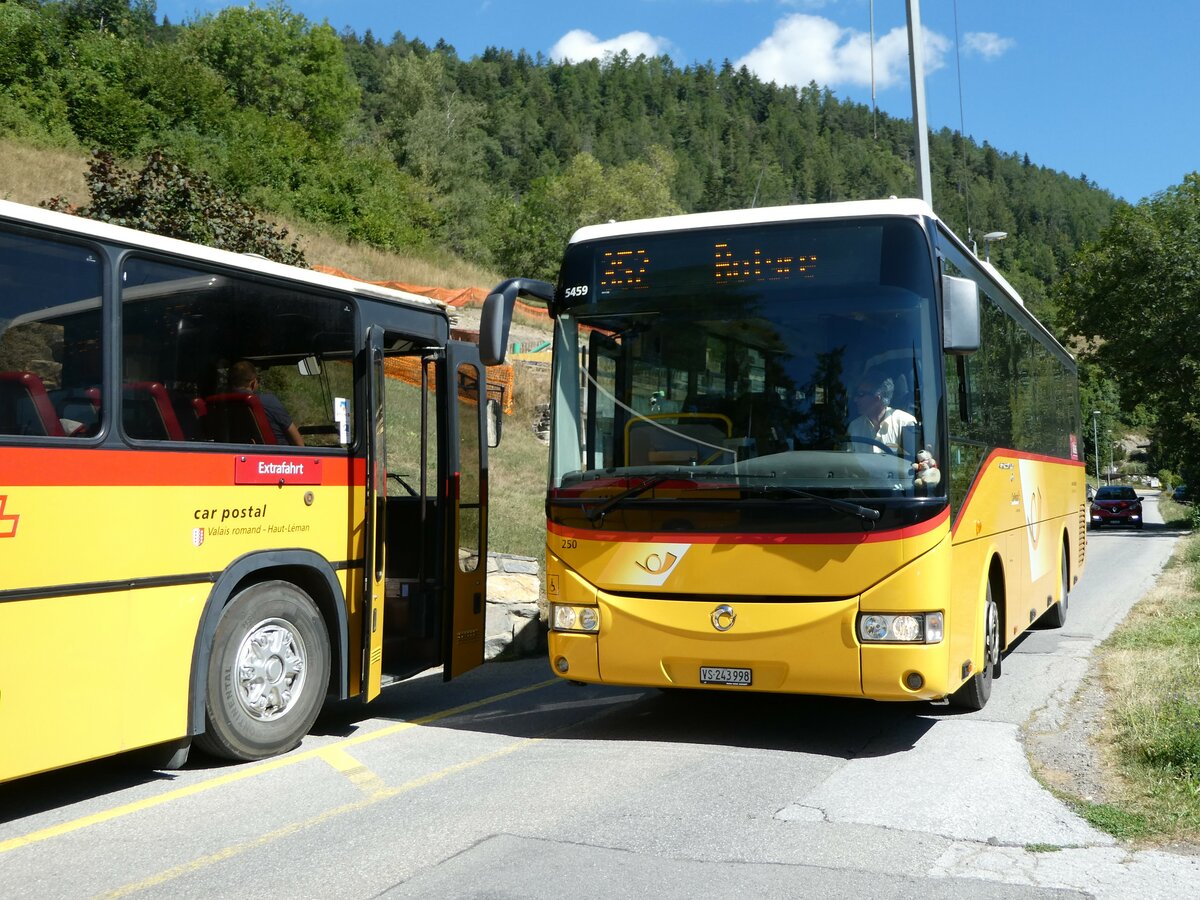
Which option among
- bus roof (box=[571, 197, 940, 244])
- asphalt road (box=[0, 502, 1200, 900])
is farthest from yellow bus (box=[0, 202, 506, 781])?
bus roof (box=[571, 197, 940, 244])

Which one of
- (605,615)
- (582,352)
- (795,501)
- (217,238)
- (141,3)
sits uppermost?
(141,3)

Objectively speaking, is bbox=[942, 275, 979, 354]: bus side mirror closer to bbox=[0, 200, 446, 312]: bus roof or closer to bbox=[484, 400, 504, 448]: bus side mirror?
bbox=[484, 400, 504, 448]: bus side mirror

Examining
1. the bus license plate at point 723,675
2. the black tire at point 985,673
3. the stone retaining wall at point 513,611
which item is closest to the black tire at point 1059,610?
the black tire at point 985,673

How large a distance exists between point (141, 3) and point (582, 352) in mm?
88376

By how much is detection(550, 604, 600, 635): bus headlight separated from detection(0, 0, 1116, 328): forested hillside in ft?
10.2

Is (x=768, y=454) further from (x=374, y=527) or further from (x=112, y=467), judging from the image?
(x=112, y=467)

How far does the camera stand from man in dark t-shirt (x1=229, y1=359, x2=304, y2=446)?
688cm

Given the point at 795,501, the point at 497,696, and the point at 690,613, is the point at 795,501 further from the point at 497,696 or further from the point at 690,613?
the point at 497,696

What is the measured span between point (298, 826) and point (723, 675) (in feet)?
8.66

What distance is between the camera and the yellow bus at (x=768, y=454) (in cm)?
673

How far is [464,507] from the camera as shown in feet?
28.1

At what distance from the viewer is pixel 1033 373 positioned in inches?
467

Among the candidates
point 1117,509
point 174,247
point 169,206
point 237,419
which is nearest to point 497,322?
point 237,419

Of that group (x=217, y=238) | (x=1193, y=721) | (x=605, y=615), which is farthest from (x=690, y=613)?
(x=217, y=238)
